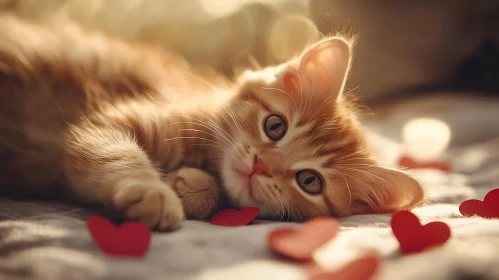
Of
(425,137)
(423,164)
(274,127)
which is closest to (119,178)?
(274,127)

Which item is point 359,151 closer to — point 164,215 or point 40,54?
point 164,215

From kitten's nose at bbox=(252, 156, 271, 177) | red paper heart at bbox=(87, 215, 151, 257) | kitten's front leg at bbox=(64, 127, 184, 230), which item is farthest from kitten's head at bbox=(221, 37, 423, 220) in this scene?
red paper heart at bbox=(87, 215, 151, 257)

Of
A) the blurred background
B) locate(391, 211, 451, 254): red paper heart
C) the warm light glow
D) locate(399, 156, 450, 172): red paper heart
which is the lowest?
locate(391, 211, 451, 254): red paper heart

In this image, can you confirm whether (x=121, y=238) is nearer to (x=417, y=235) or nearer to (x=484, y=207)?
(x=417, y=235)

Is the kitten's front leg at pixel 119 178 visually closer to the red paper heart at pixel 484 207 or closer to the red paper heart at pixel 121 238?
the red paper heart at pixel 121 238

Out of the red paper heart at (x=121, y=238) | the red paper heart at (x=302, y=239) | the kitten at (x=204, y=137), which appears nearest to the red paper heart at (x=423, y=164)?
the kitten at (x=204, y=137)

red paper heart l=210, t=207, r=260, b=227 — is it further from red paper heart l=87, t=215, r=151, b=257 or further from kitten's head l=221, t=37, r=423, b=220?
red paper heart l=87, t=215, r=151, b=257
